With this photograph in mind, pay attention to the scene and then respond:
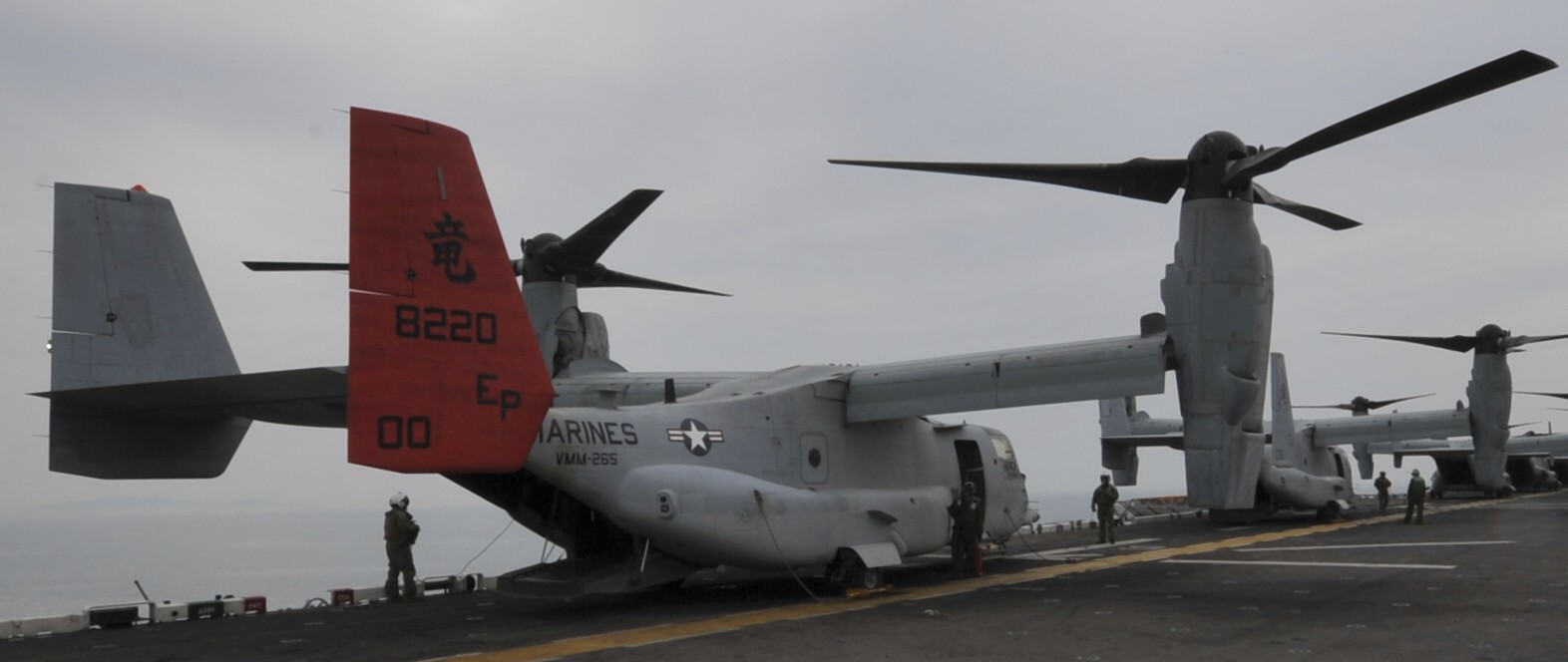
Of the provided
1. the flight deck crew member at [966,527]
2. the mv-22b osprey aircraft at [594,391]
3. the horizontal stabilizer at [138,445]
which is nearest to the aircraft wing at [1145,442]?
the mv-22b osprey aircraft at [594,391]

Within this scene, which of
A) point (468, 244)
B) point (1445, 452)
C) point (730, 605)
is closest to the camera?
point (468, 244)

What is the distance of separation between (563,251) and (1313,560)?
13288 millimetres

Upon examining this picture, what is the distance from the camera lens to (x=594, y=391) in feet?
59.0

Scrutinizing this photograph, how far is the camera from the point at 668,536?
41.0ft

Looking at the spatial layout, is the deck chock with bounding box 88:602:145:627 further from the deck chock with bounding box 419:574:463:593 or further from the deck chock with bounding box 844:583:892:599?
the deck chock with bounding box 844:583:892:599

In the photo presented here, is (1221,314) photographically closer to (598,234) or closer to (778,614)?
(778,614)

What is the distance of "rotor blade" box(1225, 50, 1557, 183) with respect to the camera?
11125 millimetres

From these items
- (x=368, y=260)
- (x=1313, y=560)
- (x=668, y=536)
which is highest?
(x=368, y=260)

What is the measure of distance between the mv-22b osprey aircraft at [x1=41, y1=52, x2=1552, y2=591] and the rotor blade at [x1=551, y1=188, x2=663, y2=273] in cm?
12

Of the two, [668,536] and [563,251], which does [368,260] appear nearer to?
[668,536]

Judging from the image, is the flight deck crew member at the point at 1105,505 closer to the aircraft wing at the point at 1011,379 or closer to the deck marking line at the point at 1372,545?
the deck marking line at the point at 1372,545

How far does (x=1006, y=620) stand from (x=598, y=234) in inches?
394

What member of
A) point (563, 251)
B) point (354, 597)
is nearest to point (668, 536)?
point (354, 597)

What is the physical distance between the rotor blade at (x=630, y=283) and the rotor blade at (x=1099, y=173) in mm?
7280
